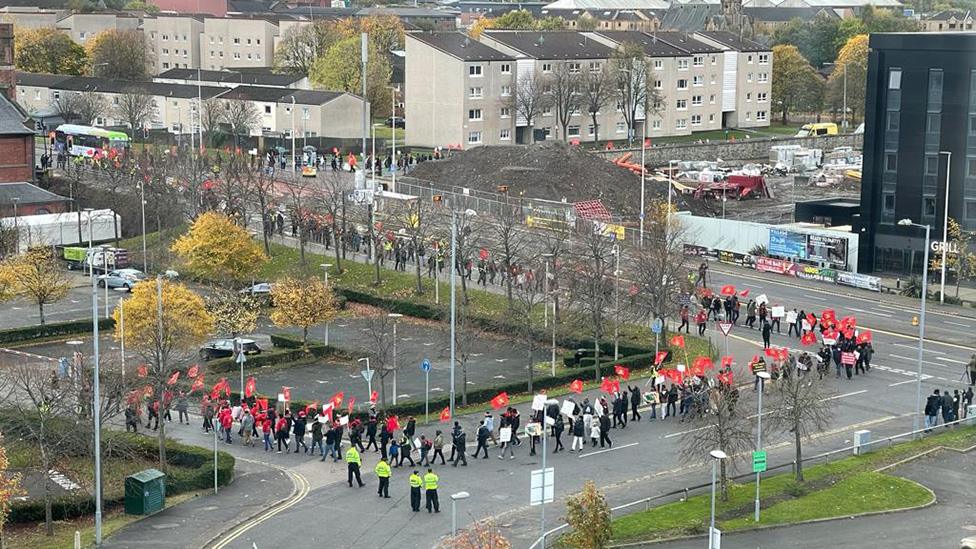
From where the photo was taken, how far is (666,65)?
445 feet

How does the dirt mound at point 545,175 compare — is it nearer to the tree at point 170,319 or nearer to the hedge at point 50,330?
the hedge at point 50,330

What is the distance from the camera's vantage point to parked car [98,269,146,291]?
7406 centimetres

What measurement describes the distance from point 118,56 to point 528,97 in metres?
50.5

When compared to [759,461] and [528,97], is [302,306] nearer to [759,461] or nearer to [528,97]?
[759,461]

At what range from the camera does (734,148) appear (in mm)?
132750

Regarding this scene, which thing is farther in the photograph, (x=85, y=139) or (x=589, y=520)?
(x=85, y=139)

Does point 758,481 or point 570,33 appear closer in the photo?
point 758,481

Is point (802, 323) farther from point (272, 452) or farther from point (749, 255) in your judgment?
point (272, 452)

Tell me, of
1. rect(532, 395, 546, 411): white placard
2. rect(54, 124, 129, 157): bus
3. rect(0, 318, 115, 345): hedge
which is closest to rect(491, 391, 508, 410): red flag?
rect(532, 395, 546, 411): white placard

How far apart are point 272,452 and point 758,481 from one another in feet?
50.9

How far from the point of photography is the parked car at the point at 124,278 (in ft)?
243

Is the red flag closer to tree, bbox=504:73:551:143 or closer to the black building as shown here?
the black building

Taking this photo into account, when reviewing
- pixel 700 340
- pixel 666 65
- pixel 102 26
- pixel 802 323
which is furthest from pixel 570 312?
pixel 102 26

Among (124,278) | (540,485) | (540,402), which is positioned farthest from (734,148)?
(540,485)
